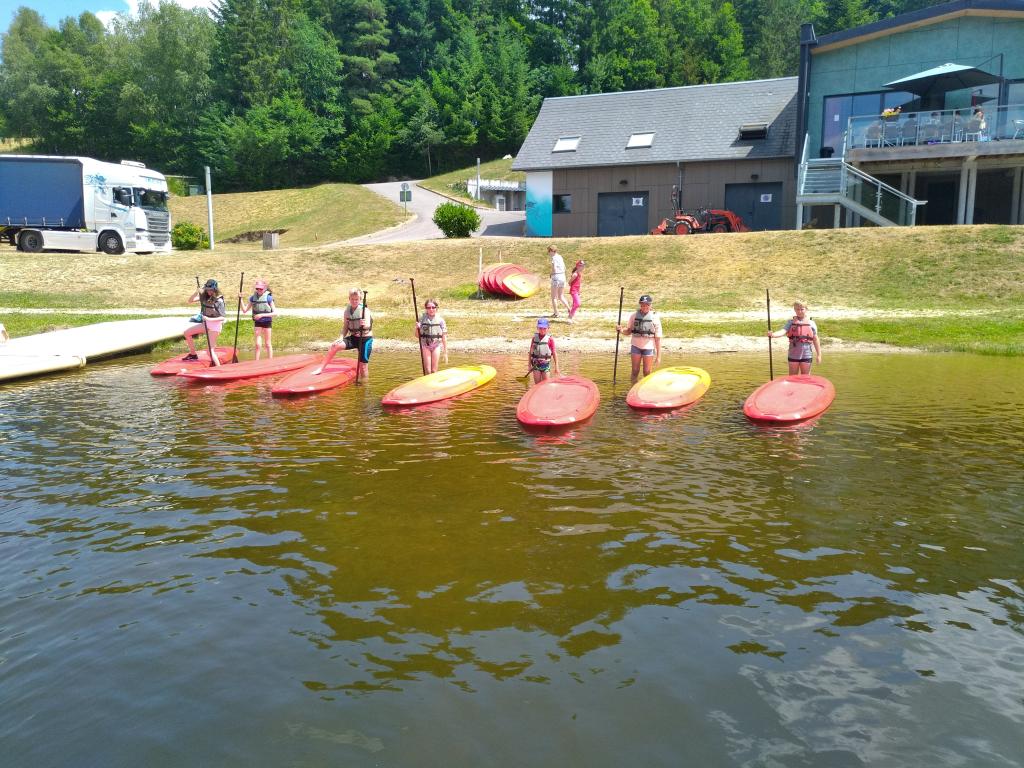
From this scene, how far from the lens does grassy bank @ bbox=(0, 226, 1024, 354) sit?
20.8 meters

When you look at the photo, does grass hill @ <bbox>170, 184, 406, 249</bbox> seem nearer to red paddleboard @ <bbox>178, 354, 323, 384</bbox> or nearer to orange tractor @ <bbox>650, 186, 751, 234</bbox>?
orange tractor @ <bbox>650, 186, 751, 234</bbox>

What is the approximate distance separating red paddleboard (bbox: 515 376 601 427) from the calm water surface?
410 millimetres

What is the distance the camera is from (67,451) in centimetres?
1033

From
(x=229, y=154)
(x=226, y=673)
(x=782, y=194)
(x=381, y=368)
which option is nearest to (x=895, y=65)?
(x=782, y=194)

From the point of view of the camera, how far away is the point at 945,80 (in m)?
28.4

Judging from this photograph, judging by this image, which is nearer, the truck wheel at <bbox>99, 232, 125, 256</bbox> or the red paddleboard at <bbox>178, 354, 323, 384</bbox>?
the red paddleboard at <bbox>178, 354, 323, 384</bbox>

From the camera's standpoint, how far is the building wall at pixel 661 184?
34.3 meters

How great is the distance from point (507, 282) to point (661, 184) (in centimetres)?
1369

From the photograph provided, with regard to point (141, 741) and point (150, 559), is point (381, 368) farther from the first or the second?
point (141, 741)

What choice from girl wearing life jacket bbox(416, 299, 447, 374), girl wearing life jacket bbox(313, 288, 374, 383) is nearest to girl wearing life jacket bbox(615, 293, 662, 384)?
girl wearing life jacket bbox(416, 299, 447, 374)

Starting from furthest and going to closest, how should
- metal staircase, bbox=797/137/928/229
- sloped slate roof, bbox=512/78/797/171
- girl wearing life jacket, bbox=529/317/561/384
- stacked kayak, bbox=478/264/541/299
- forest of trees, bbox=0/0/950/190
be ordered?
1. forest of trees, bbox=0/0/950/190
2. sloped slate roof, bbox=512/78/797/171
3. metal staircase, bbox=797/137/928/229
4. stacked kayak, bbox=478/264/541/299
5. girl wearing life jacket, bbox=529/317/561/384

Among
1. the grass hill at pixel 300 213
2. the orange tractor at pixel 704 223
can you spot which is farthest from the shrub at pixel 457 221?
the grass hill at pixel 300 213

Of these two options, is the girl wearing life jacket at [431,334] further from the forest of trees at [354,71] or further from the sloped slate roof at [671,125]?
the forest of trees at [354,71]

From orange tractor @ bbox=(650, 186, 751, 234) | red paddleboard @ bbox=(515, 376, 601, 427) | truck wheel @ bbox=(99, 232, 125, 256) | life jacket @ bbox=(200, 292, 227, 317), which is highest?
orange tractor @ bbox=(650, 186, 751, 234)
